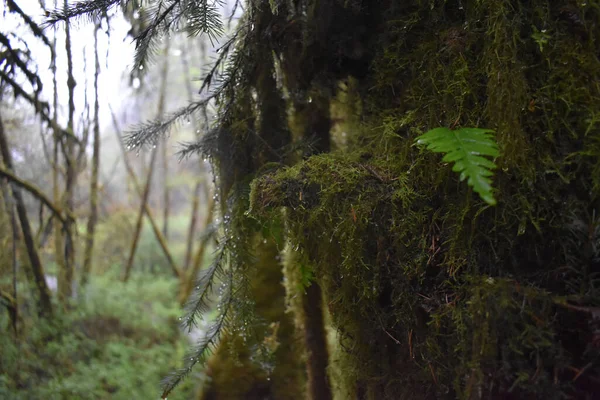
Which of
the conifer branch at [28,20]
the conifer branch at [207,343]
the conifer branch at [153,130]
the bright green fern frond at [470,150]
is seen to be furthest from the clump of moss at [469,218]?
the conifer branch at [28,20]

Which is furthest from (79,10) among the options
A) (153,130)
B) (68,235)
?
(68,235)

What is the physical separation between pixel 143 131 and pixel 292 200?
87 cm

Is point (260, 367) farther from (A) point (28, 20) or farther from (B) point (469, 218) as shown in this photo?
(A) point (28, 20)

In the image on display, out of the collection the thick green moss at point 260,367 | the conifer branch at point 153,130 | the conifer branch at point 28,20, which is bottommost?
the thick green moss at point 260,367

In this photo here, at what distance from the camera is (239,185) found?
178 cm

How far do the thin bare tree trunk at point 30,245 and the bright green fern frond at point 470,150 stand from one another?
333cm

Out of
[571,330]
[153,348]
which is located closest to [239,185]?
[571,330]

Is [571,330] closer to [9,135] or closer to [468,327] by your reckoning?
[468,327]

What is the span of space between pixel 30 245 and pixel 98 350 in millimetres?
1737

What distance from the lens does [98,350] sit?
189 inches

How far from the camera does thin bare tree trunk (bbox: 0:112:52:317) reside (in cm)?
334

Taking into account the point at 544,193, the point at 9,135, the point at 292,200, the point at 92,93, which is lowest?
the point at 544,193

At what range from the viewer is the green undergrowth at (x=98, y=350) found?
11.0 ft

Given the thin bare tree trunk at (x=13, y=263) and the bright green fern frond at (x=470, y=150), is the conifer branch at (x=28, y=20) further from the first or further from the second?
the bright green fern frond at (x=470, y=150)
